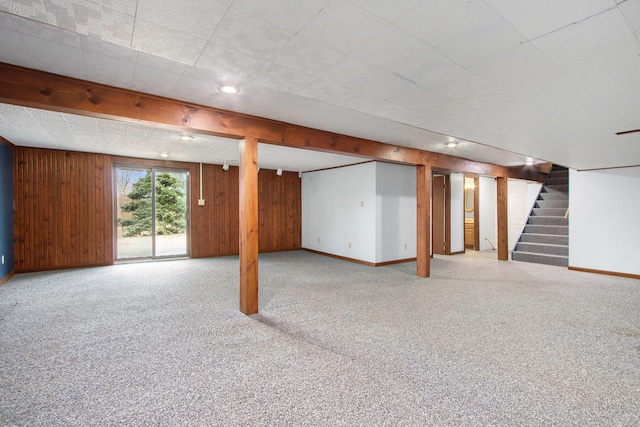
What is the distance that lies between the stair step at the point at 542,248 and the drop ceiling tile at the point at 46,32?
854cm

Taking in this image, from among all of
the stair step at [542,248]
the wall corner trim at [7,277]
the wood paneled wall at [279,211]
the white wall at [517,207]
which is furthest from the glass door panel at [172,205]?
the white wall at [517,207]

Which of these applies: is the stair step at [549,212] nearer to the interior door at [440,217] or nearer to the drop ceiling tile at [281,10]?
the interior door at [440,217]

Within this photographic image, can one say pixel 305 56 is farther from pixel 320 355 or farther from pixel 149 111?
pixel 320 355

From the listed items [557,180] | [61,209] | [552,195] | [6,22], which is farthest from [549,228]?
[61,209]

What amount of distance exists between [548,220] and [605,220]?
177cm

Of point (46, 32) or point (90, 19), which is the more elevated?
point (46, 32)

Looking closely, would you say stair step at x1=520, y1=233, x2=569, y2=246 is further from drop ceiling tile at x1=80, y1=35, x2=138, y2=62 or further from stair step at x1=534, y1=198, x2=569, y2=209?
drop ceiling tile at x1=80, y1=35, x2=138, y2=62

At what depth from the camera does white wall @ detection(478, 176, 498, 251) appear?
355 inches

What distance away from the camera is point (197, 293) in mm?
4316

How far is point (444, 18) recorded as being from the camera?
58.1 inches

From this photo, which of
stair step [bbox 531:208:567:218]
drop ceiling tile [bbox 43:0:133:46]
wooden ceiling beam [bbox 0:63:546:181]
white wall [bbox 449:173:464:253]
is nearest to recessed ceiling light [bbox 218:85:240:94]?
wooden ceiling beam [bbox 0:63:546:181]

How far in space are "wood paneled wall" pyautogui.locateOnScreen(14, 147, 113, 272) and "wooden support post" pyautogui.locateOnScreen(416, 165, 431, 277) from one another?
609cm

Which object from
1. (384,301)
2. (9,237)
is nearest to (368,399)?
(384,301)

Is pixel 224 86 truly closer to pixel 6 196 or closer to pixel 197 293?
pixel 197 293
